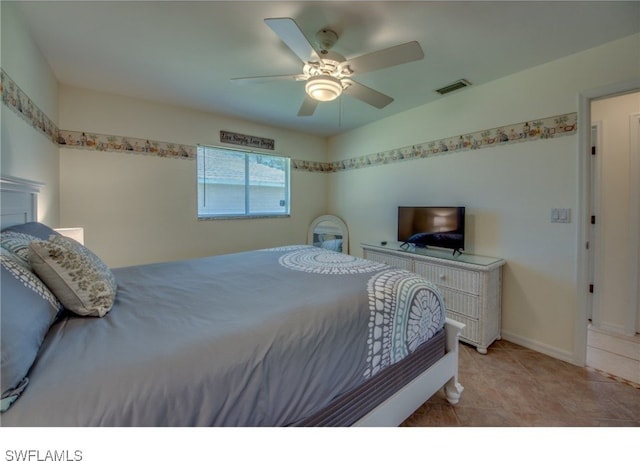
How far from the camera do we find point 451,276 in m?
2.36

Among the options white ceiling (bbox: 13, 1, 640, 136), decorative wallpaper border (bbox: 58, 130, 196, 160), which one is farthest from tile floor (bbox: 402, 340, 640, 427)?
Answer: decorative wallpaper border (bbox: 58, 130, 196, 160)

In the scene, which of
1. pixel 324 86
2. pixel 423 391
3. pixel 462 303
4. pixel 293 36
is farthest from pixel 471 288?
pixel 293 36

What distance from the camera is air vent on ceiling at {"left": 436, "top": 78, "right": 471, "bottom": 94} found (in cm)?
236

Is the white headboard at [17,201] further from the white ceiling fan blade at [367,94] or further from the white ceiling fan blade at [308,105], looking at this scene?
the white ceiling fan blade at [367,94]

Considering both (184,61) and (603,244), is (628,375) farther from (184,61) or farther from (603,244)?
(184,61)

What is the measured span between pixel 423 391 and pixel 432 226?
170 cm

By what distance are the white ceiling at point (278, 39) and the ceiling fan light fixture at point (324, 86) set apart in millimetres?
354

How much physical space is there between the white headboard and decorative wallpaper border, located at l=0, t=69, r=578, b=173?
0.45 m

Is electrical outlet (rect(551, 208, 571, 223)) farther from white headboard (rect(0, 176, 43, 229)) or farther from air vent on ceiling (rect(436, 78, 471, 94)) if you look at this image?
white headboard (rect(0, 176, 43, 229))

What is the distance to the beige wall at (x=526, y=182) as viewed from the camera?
1.98 m

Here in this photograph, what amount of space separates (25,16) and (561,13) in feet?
10.5

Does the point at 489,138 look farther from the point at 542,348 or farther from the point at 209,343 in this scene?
the point at 209,343
